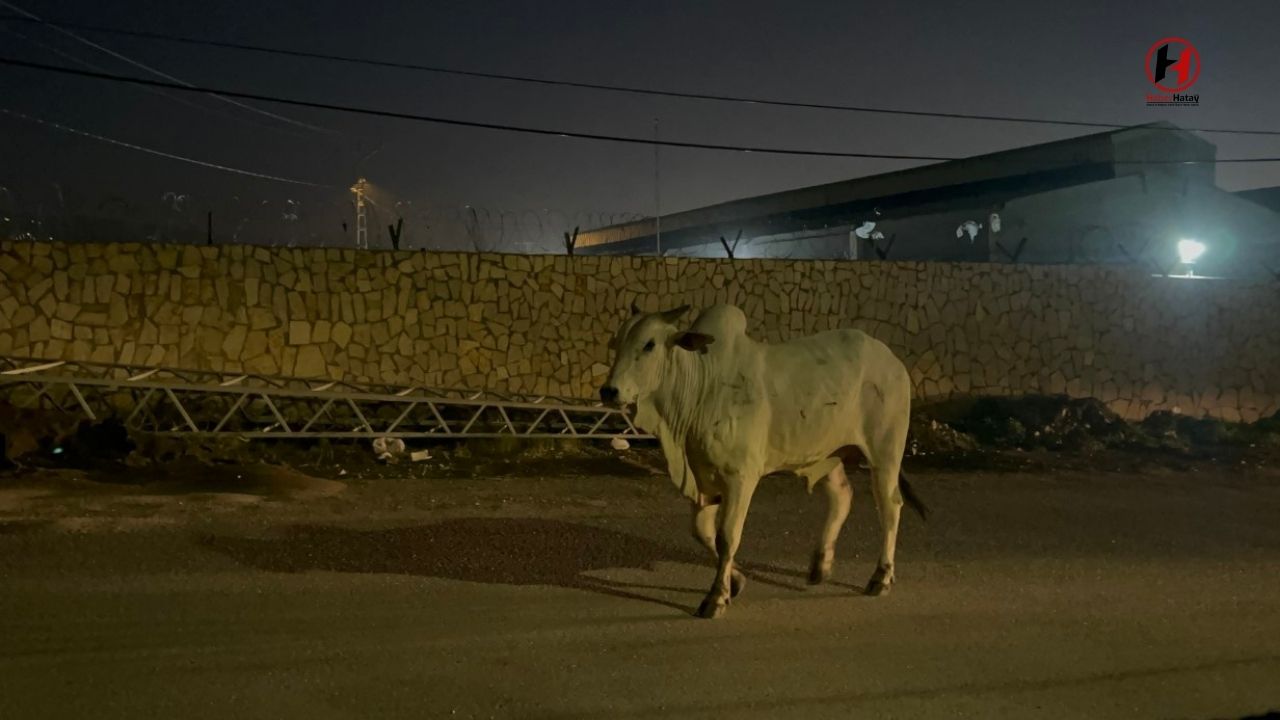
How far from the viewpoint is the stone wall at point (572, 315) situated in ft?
43.1

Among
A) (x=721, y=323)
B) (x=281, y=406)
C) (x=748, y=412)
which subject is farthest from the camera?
(x=281, y=406)

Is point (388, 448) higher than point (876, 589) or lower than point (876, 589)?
higher

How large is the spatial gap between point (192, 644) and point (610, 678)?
2.28 metres

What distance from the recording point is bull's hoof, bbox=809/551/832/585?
678 centimetres

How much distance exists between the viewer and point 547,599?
6.25m

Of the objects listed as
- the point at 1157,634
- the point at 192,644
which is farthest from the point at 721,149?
the point at 192,644

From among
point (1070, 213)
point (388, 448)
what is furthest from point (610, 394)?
point (1070, 213)

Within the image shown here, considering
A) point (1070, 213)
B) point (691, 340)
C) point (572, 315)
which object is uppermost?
point (1070, 213)

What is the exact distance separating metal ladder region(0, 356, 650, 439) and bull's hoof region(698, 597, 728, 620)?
624 cm

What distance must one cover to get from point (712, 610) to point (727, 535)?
0.49m

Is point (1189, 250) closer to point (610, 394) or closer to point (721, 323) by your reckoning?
point (721, 323)

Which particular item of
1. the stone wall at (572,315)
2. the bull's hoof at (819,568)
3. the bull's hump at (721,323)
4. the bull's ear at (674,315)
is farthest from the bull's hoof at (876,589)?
the stone wall at (572,315)

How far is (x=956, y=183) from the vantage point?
23859mm

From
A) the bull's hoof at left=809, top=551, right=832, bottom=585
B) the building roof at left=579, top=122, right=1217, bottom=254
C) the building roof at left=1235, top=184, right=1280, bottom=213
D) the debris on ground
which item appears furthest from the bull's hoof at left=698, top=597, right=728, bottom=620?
the building roof at left=1235, top=184, right=1280, bottom=213
